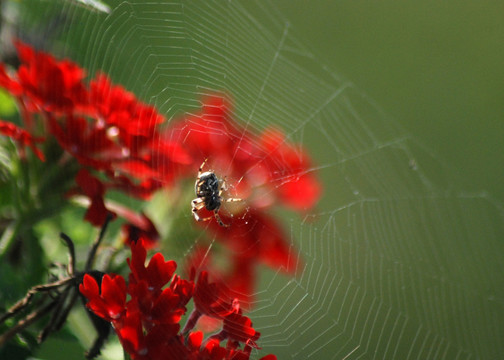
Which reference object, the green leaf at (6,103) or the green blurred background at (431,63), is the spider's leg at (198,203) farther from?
the green blurred background at (431,63)

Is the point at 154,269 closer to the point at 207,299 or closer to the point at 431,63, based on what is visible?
the point at 207,299

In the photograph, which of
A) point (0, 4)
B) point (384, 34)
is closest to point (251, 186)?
point (0, 4)

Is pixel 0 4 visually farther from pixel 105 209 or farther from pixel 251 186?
pixel 251 186

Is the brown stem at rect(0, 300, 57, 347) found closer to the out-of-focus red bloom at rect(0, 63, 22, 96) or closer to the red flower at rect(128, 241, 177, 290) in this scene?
the red flower at rect(128, 241, 177, 290)

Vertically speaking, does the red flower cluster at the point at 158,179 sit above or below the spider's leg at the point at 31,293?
above

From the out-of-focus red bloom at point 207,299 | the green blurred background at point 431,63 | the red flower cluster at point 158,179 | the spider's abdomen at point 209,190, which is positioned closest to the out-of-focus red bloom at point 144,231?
the red flower cluster at point 158,179

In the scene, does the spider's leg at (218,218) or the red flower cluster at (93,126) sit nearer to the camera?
the red flower cluster at (93,126)

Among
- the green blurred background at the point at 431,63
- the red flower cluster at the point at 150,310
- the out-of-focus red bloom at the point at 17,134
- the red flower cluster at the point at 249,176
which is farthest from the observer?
the green blurred background at the point at 431,63
